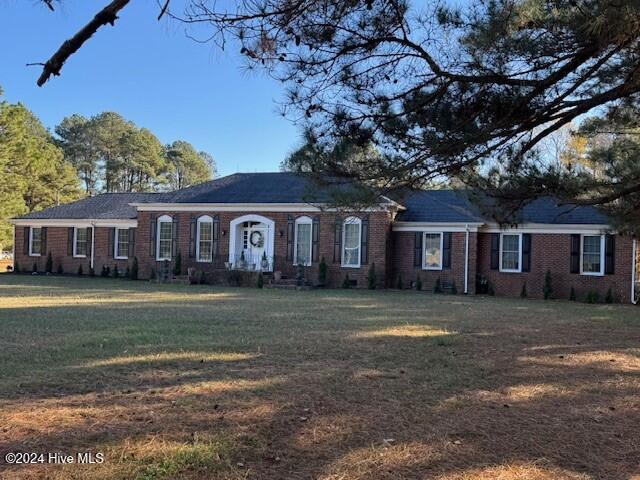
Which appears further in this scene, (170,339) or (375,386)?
(170,339)

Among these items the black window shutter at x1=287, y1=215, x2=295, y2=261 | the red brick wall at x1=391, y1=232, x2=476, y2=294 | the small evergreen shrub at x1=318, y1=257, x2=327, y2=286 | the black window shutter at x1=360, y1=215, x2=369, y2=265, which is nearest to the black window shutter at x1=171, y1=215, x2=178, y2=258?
the black window shutter at x1=287, y1=215, x2=295, y2=261

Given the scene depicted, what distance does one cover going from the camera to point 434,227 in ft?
73.0

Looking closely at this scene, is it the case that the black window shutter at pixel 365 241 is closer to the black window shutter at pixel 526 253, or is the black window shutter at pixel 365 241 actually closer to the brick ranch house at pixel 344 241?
the brick ranch house at pixel 344 241

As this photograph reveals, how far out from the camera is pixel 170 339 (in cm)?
866

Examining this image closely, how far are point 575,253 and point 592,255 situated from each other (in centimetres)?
55

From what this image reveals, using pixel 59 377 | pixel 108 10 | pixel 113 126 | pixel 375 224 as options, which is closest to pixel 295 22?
pixel 108 10

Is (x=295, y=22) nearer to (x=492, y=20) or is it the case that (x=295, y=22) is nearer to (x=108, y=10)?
(x=492, y=20)

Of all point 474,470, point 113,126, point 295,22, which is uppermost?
point 113,126

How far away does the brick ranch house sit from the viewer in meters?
20.5

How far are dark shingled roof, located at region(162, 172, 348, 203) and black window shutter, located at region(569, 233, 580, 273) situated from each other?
1029 cm

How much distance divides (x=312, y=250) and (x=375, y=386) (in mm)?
17641

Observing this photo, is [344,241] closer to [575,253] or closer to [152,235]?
[575,253]

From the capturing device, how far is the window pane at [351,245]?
75.5 feet

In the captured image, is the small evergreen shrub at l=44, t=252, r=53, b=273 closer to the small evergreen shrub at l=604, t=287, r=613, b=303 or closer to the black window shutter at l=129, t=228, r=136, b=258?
the black window shutter at l=129, t=228, r=136, b=258
